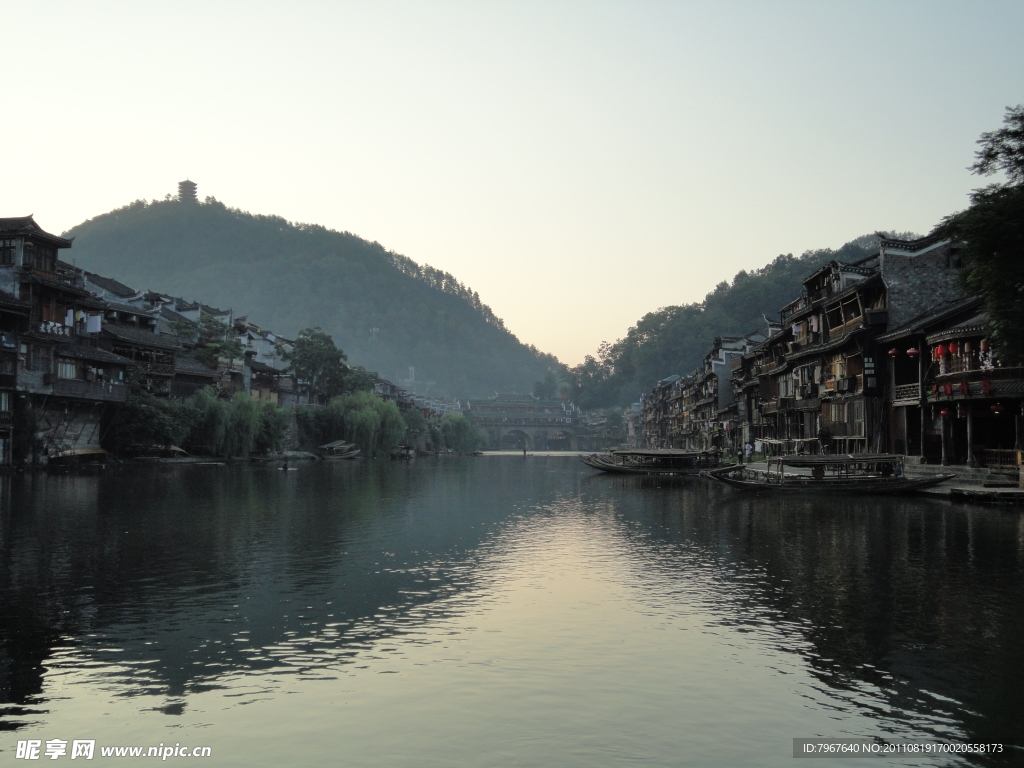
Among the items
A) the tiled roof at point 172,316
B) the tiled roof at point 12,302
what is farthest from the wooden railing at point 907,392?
the tiled roof at point 172,316

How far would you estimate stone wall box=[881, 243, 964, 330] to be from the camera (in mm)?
51688

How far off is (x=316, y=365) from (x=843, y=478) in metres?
83.6

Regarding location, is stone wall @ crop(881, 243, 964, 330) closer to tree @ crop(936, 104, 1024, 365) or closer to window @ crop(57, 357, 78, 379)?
tree @ crop(936, 104, 1024, 365)

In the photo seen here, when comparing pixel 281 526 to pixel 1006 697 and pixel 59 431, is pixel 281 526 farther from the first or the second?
pixel 59 431

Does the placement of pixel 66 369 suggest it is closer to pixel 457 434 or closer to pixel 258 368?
pixel 258 368

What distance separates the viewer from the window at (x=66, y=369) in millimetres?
63500

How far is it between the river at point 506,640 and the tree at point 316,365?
85248mm

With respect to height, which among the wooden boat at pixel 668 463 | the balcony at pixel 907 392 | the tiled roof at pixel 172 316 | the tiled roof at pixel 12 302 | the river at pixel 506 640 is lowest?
the river at pixel 506 640

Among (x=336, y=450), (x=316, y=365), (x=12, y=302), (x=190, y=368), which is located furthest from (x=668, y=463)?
(x=316, y=365)

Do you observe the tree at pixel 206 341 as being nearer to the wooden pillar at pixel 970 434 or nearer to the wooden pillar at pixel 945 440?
the wooden pillar at pixel 945 440

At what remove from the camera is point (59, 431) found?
64250 millimetres

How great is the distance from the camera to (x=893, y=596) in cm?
1844

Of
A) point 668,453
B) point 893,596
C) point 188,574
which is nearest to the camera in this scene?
point 893,596

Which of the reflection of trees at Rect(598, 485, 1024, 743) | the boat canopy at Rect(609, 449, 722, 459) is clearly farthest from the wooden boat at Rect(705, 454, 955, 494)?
the boat canopy at Rect(609, 449, 722, 459)
